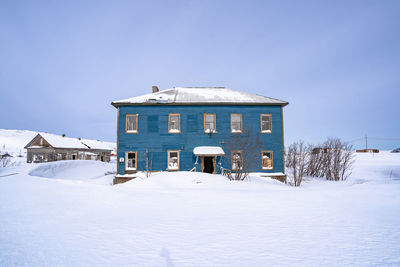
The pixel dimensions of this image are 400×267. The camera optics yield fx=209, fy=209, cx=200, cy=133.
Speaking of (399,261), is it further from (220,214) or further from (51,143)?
(51,143)

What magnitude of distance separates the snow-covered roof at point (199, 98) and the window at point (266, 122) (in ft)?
3.66

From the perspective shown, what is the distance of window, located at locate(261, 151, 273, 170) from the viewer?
17531 millimetres

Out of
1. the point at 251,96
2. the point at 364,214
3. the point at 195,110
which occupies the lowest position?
the point at 364,214

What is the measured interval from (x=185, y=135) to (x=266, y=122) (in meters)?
7.06

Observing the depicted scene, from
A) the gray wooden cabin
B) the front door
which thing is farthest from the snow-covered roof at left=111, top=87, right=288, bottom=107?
the gray wooden cabin

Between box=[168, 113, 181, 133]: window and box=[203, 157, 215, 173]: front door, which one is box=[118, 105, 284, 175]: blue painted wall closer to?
box=[168, 113, 181, 133]: window

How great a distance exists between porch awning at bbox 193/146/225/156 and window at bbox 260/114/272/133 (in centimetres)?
424

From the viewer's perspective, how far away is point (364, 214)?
4930 mm

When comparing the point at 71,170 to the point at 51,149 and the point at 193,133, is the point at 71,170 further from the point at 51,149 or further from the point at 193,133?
the point at 51,149

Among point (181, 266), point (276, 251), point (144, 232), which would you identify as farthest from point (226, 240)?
point (144, 232)

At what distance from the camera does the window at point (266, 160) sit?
1753cm

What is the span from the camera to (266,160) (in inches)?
695

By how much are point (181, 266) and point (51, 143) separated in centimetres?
4142

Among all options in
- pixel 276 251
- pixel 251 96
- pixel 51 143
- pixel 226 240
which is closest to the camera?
pixel 276 251
